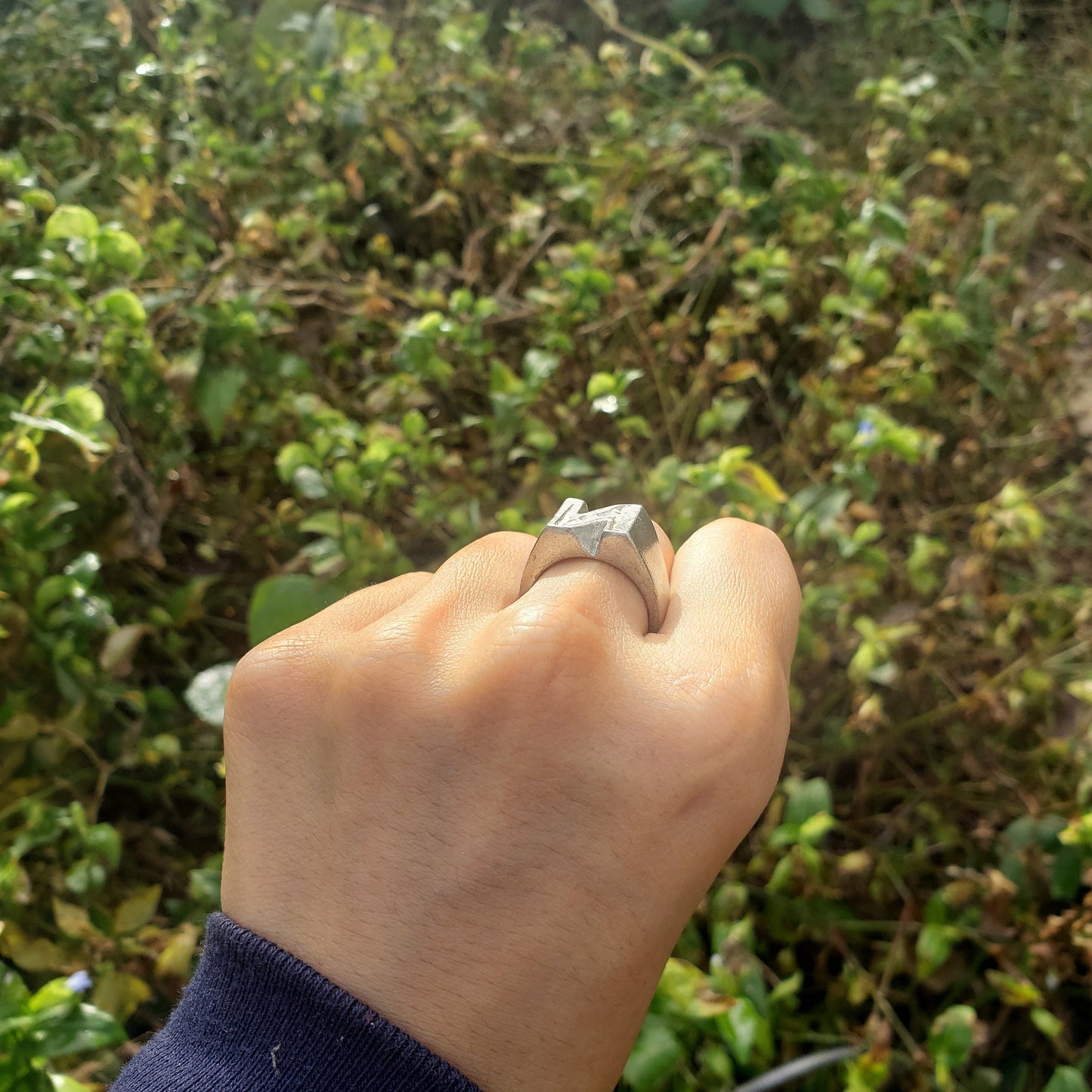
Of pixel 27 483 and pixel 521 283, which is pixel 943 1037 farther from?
pixel 521 283

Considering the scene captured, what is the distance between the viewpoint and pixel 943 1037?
1057 mm

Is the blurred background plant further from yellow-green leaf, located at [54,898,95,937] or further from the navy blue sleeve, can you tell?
the navy blue sleeve

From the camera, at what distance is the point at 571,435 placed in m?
1.83

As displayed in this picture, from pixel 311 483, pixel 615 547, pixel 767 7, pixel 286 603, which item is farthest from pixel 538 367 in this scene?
pixel 767 7

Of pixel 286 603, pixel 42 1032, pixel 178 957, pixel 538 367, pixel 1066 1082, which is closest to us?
pixel 42 1032

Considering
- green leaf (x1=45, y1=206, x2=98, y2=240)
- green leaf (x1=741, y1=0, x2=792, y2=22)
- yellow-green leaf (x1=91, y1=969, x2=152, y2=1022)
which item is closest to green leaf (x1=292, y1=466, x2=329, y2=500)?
green leaf (x1=45, y1=206, x2=98, y2=240)

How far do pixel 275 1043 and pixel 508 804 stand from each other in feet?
0.80

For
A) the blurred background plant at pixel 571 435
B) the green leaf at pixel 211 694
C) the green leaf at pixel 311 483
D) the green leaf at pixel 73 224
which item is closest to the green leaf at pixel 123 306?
the blurred background plant at pixel 571 435

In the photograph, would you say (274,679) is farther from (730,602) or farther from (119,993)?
(119,993)

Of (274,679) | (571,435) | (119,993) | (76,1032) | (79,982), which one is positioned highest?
(274,679)

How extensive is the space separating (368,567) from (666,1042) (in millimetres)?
816

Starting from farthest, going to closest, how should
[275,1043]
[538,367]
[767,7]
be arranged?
[767,7], [538,367], [275,1043]

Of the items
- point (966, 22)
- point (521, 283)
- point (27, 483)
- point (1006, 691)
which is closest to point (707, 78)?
point (521, 283)

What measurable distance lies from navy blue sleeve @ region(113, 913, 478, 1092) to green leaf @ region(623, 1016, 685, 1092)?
0.42m
